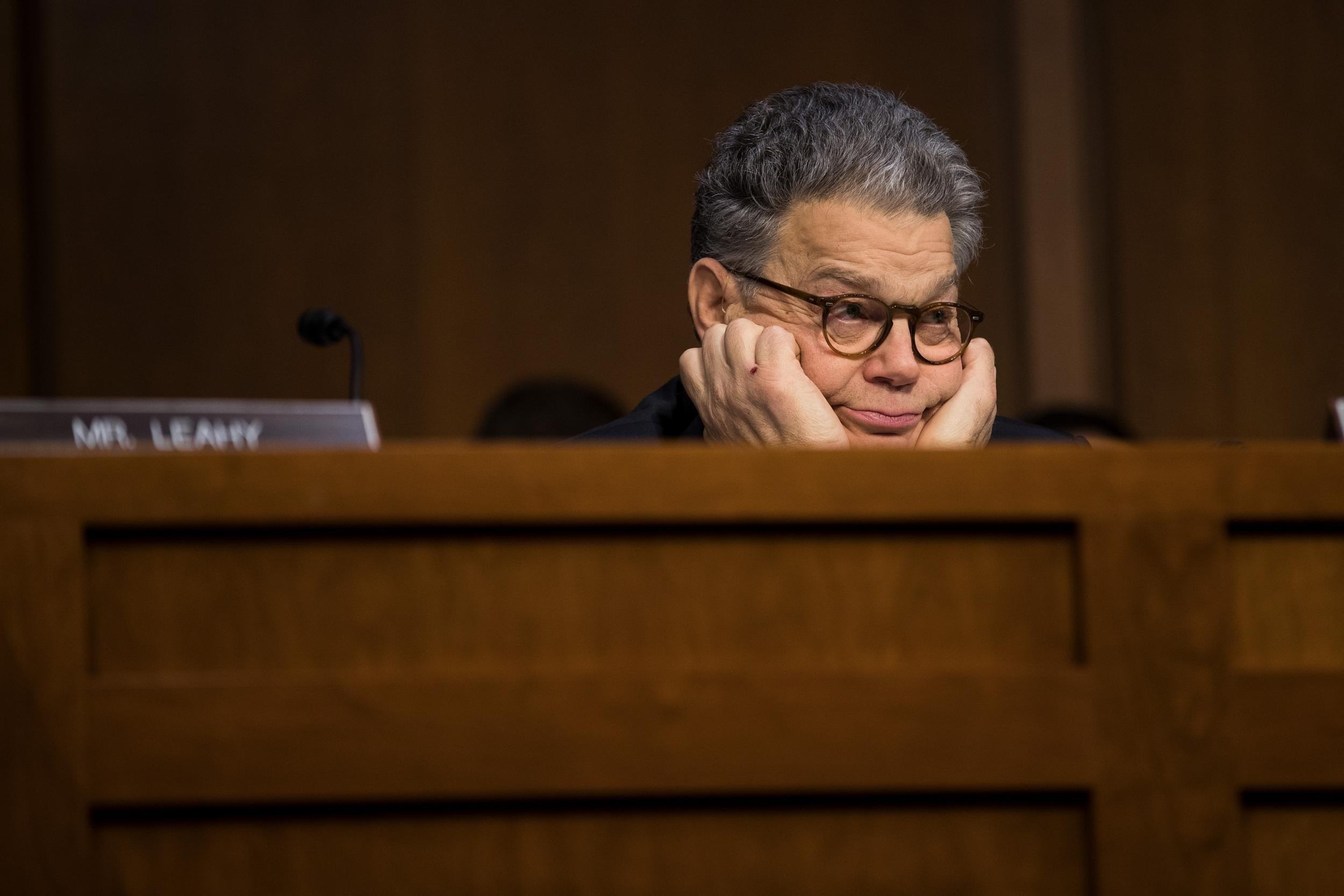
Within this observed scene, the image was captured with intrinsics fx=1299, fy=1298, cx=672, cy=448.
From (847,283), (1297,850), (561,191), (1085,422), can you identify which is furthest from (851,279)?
(561,191)

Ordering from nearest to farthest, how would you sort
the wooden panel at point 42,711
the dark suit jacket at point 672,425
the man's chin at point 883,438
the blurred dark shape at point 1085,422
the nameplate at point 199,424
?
the wooden panel at point 42,711
the nameplate at point 199,424
the man's chin at point 883,438
the dark suit jacket at point 672,425
the blurred dark shape at point 1085,422

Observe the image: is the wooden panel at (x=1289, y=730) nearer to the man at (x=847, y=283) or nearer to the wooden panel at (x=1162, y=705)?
the wooden panel at (x=1162, y=705)

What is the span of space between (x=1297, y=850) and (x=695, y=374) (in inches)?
33.7

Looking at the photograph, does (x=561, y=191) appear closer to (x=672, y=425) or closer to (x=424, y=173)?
(x=424, y=173)

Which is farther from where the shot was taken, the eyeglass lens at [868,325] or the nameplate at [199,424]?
the eyeglass lens at [868,325]

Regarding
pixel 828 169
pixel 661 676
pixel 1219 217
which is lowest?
pixel 661 676

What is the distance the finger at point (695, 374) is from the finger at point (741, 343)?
0.05 metres

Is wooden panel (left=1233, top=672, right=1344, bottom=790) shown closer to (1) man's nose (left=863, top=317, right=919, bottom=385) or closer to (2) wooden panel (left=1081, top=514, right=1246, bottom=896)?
(2) wooden panel (left=1081, top=514, right=1246, bottom=896)

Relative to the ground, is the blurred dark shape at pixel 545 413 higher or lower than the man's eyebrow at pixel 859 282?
lower

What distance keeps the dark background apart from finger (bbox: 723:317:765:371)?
2.14 metres

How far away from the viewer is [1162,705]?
0.75m

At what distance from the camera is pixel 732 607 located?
2.49 ft

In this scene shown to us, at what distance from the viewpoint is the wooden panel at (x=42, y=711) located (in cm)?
72

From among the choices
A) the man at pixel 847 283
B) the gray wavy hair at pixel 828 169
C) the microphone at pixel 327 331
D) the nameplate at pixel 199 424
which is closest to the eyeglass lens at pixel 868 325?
the man at pixel 847 283
